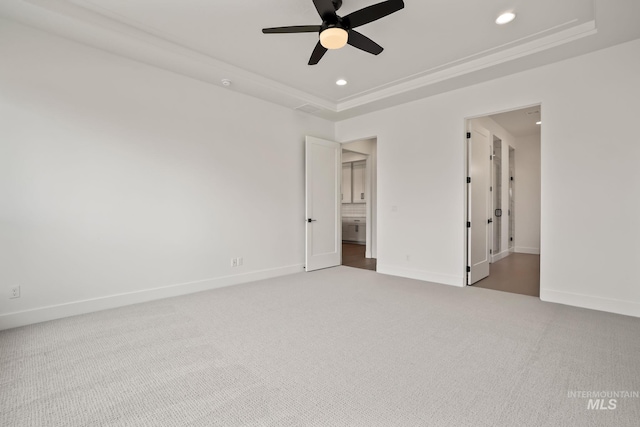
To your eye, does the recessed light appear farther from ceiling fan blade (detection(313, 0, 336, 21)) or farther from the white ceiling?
ceiling fan blade (detection(313, 0, 336, 21))

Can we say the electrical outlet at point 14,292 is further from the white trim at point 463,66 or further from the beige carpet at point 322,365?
the white trim at point 463,66

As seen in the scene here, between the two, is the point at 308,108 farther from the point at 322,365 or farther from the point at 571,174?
the point at 322,365

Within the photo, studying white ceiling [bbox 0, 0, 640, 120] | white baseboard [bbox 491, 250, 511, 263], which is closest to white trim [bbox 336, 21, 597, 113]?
white ceiling [bbox 0, 0, 640, 120]

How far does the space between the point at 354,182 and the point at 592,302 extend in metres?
6.50

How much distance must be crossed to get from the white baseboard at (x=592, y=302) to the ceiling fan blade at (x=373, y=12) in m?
3.66

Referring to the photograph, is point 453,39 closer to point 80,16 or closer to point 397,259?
point 397,259

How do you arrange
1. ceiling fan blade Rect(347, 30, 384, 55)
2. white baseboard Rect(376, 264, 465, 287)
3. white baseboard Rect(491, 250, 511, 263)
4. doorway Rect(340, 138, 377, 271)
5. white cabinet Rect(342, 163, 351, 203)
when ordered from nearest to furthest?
1. ceiling fan blade Rect(347, 30, 384, 55)
2. white baseboard Rect(376, 264, 465, 287)
3. white baseboard Rect(491, 250, 511, 263)
4. doorway Rect(340, 138, 377, 271)
5. white cabinet Rect(342, 163, 351, 203)

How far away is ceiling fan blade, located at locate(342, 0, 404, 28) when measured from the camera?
2.20 metres

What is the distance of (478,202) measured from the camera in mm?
4672

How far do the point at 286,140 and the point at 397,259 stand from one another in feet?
9.42

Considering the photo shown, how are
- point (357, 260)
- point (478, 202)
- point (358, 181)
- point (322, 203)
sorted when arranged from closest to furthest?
1. point (478, 202)
2. point (322, 203)
3. point (357, 260)
4. point (358, 181)

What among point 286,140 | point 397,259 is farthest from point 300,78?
point 397,259

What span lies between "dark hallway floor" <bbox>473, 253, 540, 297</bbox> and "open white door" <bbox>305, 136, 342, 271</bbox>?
2.59 meters

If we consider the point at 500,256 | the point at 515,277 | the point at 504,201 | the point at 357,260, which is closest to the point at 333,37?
the point at 515,277
